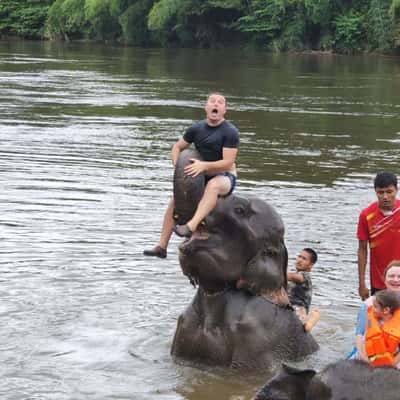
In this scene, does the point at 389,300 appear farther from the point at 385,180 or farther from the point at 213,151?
the point at 213,151

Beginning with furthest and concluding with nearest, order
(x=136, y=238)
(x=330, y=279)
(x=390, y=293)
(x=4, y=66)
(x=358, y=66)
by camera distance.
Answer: (x=358, y=66) < (x=4, y=66) < (x=136, y=238) < (x=330, y=279) < (x=390, y=293)

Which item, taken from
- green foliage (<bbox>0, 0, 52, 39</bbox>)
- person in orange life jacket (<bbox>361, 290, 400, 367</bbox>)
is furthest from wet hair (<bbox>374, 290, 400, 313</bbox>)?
green foliage (<bbox>0, 0, 52, 39</bbox>)

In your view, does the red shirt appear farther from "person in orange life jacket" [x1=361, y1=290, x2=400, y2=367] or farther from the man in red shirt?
"person in orange life jacket" [x1=361, y1=290, x2=400, y2=367]

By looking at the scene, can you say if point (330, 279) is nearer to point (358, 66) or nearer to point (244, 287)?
point (244, 287)

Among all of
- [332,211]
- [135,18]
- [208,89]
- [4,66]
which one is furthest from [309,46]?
[332,211]

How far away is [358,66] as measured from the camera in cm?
4994

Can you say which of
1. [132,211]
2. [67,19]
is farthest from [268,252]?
[67,19]

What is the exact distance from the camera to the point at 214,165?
8.14 meters

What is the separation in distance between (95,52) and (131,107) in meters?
33.0

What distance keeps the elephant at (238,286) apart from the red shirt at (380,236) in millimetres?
974

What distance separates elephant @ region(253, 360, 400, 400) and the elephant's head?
355 centimetres

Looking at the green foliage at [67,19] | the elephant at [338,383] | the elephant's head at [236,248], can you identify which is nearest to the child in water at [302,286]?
the elephant's head at [236,248]

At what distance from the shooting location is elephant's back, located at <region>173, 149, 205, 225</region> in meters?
7.89

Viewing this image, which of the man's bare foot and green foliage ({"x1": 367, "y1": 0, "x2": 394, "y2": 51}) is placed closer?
the man's bare foot
